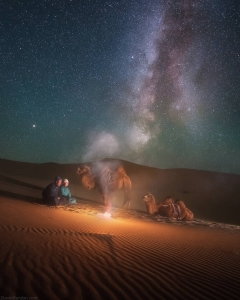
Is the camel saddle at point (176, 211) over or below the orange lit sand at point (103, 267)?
over

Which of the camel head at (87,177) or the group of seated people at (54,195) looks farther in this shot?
the camel head at (87,177)

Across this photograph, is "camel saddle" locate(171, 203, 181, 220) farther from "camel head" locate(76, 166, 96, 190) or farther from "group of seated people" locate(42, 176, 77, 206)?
"group of seated people" locate(42, 176, 77, 206)

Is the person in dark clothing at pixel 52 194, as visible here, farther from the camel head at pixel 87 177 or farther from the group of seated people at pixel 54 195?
the camel head at pixel 87 177

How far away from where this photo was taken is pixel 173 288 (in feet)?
13.1

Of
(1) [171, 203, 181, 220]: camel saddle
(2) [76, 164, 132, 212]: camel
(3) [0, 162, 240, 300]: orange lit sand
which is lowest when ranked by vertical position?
(3) [0, 162, 240, 300]: orange lit sand

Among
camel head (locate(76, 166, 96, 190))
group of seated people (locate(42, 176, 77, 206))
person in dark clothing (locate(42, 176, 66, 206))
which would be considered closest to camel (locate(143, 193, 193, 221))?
camel head (locate(76, 166, 96, 190))

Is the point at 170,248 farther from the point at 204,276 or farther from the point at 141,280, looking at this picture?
the point at 141,280

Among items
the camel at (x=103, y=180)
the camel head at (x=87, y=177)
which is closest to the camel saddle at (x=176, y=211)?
the camel at (x=103, y=180)

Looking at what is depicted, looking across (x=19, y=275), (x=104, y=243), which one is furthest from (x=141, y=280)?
(x=104, y=243)

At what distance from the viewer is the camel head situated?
19.3 m

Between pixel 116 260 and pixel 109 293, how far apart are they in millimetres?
1639

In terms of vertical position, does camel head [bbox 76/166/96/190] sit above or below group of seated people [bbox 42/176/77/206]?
above

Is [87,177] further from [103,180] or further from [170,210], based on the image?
[170,210]

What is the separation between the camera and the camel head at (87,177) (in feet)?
63.2
